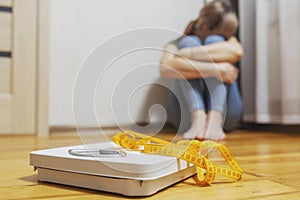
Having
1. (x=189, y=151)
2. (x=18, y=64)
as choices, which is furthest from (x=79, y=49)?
(x=189, y=151)

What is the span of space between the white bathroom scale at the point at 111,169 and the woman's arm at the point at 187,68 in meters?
0.18

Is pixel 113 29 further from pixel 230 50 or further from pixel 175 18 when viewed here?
pixel 230 50

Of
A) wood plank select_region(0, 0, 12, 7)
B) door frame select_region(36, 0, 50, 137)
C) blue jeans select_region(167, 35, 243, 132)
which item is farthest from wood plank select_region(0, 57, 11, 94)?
blue jeans select_region(167, 35, 243, 132)

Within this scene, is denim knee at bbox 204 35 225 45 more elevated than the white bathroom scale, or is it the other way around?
denim knee at bbox 204 35 225 45

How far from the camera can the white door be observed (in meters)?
1.52

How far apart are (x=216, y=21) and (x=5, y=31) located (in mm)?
892

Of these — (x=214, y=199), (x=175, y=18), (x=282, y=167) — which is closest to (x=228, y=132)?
(x=175, y=18)

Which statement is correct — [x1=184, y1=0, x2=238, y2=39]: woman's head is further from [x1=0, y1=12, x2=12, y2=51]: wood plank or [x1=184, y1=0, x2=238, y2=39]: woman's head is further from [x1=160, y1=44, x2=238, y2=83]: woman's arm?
[x1=0, y1=12, x2=12, y2=51]: wood plank

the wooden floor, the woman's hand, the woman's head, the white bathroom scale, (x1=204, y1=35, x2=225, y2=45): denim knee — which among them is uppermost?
the woman's head

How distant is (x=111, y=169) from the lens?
1.55ft

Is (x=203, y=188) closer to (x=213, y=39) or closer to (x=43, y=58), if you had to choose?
(x=213, y=39)

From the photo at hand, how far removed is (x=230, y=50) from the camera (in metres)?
1.50

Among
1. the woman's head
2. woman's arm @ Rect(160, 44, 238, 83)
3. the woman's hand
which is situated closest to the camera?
woman's arm @ Rect(160, 44, 238, 83)

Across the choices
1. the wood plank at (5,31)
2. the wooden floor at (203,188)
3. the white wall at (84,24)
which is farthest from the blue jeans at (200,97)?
the wood plank at (5,31)
